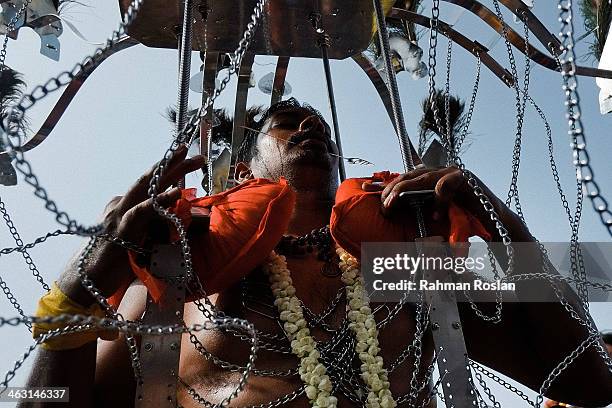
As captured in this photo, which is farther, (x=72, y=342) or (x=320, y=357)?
(x=320, y=357)

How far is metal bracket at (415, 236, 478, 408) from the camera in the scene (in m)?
1.68

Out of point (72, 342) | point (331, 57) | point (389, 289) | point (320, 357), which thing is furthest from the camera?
point (331, 57)

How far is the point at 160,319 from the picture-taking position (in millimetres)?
1671

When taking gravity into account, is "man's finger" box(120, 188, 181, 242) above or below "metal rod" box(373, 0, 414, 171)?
below

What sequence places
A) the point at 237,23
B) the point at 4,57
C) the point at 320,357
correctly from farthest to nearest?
the point at 237,23 < the point at 4,57 < the point at 320,357

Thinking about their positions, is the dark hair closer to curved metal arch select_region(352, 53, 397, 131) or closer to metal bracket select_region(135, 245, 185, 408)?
curved metal arch select_region(352, 53, 397, 131)

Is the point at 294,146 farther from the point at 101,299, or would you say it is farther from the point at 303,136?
the point at 101,299

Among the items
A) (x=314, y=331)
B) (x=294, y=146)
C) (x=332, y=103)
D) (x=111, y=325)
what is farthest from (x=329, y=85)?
(x=111, y=325)

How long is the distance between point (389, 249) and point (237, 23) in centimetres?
107

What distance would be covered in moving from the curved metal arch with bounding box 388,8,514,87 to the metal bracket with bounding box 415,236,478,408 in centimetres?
157

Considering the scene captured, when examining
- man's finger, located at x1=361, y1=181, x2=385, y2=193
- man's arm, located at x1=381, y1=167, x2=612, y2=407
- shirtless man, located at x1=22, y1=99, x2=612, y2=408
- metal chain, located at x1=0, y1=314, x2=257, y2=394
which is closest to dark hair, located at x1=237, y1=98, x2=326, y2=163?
shirtless man, located at x1=22, y1=99, x2=612, y2=408

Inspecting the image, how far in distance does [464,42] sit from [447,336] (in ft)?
6.12

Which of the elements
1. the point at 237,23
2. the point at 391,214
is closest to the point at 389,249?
the point at 391,214

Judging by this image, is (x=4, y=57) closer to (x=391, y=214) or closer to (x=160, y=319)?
(x=160, y=319)
